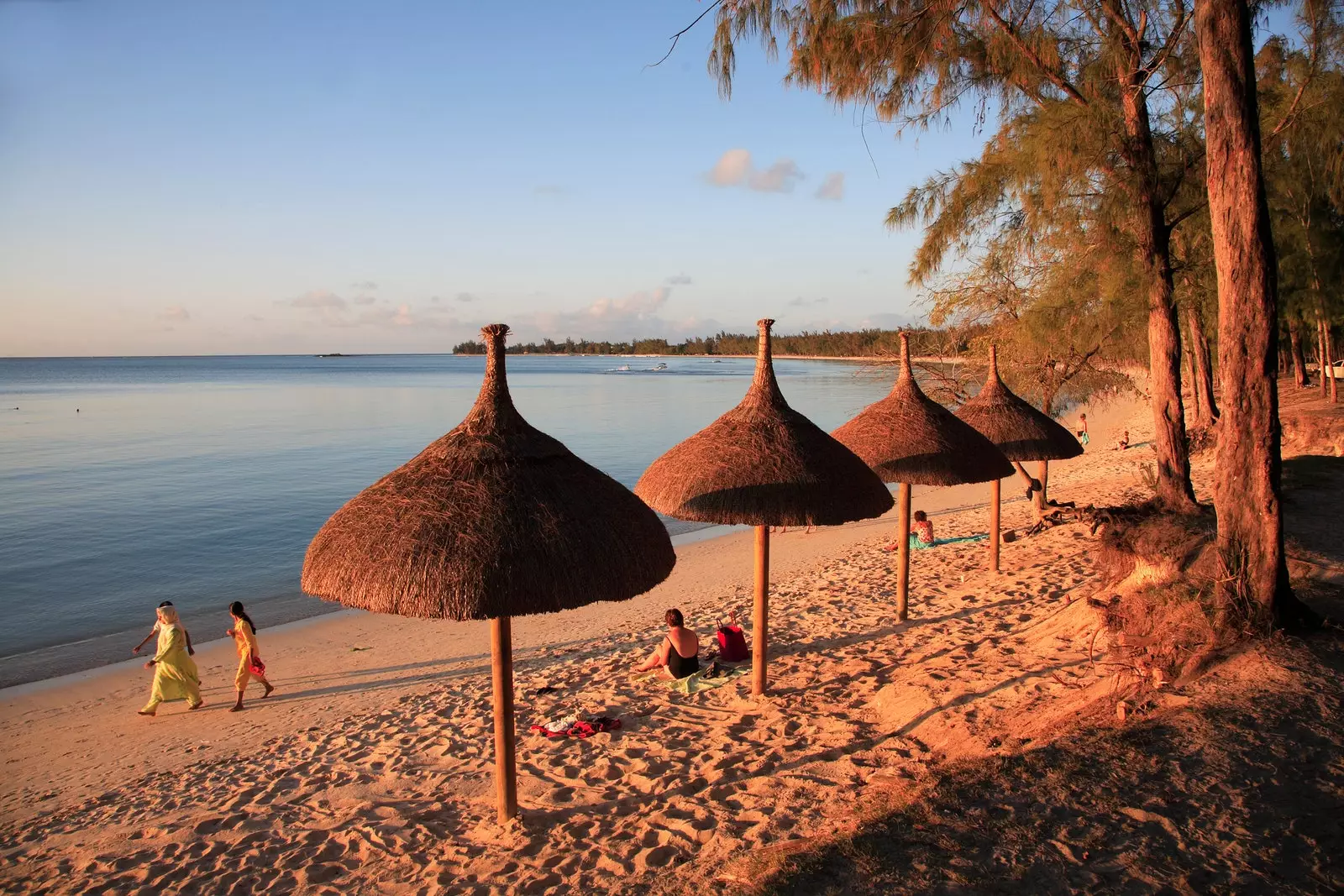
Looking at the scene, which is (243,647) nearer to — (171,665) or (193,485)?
(171,665)

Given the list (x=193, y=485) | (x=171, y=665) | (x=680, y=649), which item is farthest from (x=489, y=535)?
(x=193, y=485)

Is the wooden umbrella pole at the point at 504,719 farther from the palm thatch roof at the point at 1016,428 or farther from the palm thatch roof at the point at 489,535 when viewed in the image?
the palm thatch roof at the point at 1016,428

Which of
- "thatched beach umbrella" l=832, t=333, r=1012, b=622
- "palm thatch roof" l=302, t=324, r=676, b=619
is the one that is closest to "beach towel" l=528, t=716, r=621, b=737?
"palm thatch roof" l=302, t=324, r=676, b=619

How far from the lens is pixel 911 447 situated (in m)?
8.16

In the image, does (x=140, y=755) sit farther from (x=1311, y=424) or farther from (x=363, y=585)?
(x=1311, y=424)

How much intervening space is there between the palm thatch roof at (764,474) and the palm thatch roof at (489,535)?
1.35 metres

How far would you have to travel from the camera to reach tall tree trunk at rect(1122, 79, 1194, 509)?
912cm

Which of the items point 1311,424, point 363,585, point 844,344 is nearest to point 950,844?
point 363,585

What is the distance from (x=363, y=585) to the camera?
4387mm

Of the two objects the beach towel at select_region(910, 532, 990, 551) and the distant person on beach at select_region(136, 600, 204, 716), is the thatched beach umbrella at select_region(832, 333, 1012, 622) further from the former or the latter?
the distant person on beach at select_region(136, 600, 204, 716)

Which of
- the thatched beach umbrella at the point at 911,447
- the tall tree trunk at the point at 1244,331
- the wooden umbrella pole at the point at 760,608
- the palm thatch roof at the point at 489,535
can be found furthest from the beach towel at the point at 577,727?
the tall tree trunk at the point at 1244,331

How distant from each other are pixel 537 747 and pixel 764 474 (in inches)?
112

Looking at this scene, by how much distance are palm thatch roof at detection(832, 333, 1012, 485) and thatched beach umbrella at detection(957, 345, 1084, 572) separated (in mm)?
1556

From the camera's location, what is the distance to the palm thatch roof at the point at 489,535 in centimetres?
427
